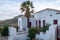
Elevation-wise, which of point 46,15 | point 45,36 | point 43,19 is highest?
point 46,15

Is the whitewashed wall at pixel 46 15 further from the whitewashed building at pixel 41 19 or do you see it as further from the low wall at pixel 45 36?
the low wall at pixel 45 36

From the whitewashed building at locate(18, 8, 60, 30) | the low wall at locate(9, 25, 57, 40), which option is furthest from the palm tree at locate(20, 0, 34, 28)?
the low wall at locate(9, 25, 57, 40)

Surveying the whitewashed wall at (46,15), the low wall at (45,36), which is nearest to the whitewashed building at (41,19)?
the whitewashed wall at (46,15)

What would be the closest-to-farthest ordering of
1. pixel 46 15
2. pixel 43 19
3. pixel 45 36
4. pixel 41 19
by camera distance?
pixel 45 36 < pixel 43 19 < pixel 41 19 < pixel 46 15

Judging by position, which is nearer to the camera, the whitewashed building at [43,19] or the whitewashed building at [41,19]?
the whitewashed building at [43,19]

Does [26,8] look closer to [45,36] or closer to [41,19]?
[41,19]

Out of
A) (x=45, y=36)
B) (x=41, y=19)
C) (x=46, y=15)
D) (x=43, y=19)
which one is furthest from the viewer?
(x=46, y=15)


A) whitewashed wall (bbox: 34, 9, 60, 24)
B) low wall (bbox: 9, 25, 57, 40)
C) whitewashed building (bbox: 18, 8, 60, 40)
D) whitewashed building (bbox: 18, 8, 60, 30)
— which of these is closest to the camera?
low wall (bbox: 9, 25, 57, 40)

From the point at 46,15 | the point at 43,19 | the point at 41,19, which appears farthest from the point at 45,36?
the point at 46,15

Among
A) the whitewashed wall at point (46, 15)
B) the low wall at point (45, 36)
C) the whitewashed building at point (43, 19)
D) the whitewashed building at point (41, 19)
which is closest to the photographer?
the low wall at point (45, 36)

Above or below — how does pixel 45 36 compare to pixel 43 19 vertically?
below

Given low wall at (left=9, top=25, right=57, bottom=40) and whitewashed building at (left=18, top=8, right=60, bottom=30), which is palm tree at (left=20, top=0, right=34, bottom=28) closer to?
whitewashed building at (left=18, top=8, right=60, bottom=30)

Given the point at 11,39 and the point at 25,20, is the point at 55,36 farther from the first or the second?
the point at 25,20

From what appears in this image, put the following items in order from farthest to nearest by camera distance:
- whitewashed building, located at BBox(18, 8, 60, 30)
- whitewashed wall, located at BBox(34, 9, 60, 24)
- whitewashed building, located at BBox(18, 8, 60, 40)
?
whitewashed building, located at BBox(18, 8, 60, 30)
whitewashed wall, located at BBox(34, 9, 60, 24)
whitewashed building, located at BBox(18, 8, 60, 40)
